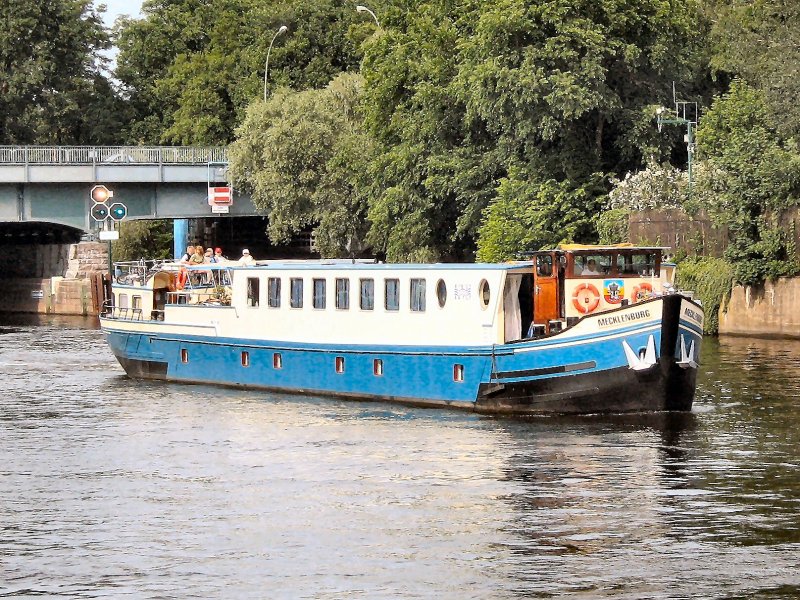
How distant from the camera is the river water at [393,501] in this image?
21953 millimetres

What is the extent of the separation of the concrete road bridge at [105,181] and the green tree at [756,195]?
3133 centimetres

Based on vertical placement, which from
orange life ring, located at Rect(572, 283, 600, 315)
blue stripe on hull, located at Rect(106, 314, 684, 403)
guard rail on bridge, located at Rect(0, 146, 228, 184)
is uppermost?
guard rail on bridge, located at Rect(0, 146, 228, 184)

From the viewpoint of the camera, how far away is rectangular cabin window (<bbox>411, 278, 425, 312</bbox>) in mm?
Result: 38031

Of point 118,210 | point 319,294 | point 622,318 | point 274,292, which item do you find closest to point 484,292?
point 622,318

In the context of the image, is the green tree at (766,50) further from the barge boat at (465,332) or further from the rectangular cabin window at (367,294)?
the rectangular cabin window at (367,294)

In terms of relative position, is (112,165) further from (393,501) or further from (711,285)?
(393,501)

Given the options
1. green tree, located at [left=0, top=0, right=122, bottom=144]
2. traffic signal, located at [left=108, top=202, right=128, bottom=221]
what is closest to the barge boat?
traffic signal, located at [left=108, top=202, right=128, bottom=221]

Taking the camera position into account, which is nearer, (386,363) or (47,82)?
(386,363)

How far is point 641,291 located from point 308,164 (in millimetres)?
47591

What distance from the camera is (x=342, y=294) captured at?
40031 mm

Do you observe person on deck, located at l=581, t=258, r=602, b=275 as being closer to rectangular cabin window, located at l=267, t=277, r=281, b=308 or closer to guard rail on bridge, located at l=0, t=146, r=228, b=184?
rectangular cabin window, located at l=267, t=277, r=281, b=308

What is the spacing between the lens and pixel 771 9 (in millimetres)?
70375

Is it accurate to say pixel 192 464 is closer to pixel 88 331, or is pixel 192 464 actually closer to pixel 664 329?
pixel 664 329

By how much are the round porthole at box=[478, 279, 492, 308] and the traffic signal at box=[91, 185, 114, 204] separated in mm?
46726
